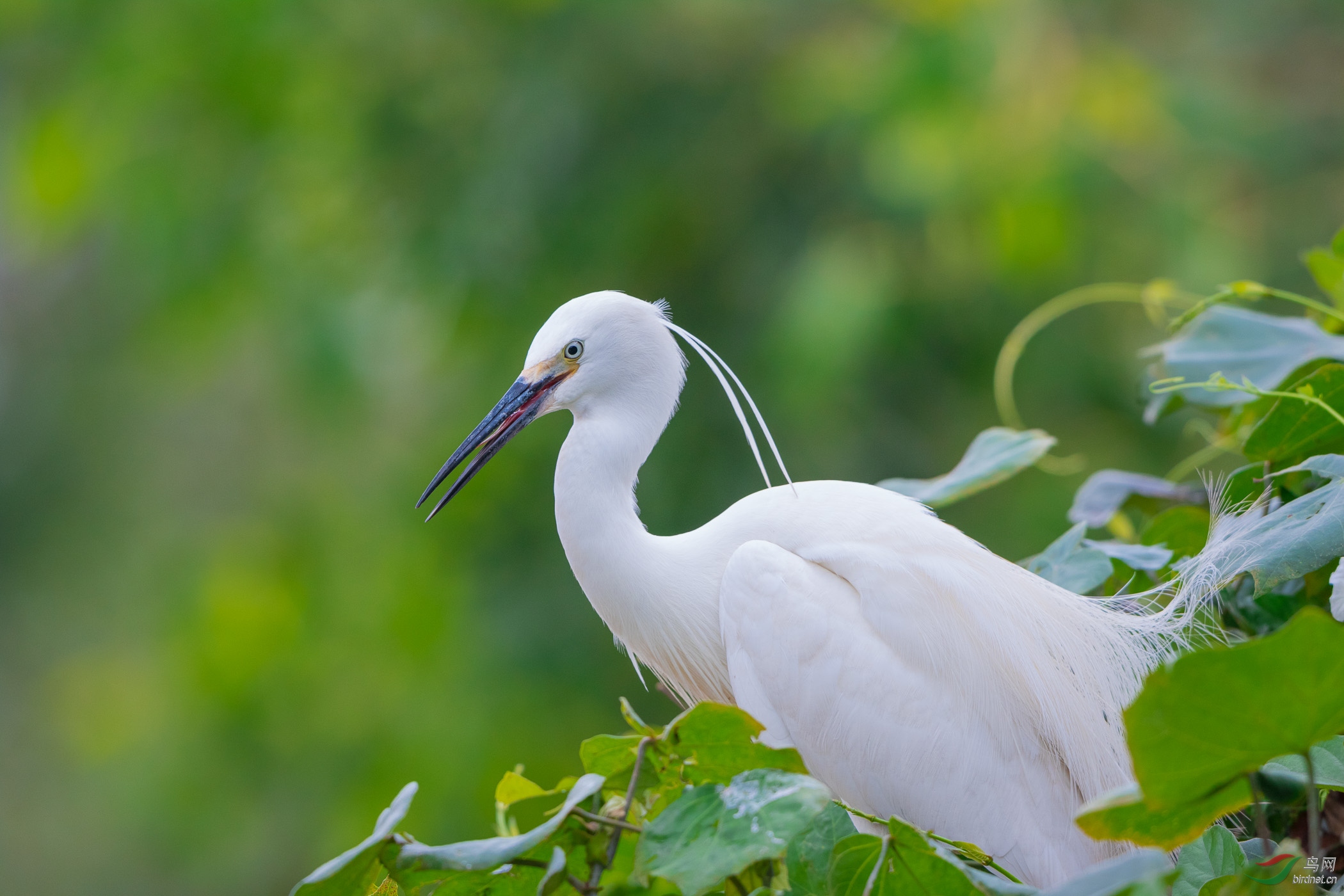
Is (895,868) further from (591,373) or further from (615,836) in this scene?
(591,373)

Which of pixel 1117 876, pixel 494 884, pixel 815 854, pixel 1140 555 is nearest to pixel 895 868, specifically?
pixel 815 854

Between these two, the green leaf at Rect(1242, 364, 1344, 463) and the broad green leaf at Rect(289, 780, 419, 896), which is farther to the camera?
the green leaf at Rect(1242, 364, 1344, 463)

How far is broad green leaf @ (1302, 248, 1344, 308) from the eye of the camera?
116cm

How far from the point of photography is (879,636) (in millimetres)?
1174

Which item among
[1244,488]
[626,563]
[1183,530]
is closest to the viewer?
[1244,488]

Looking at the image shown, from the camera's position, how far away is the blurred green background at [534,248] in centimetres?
346

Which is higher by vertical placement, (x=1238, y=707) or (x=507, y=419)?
(x=507, y=419)

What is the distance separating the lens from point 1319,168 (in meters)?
4.05

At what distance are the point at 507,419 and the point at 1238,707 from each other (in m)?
0.89

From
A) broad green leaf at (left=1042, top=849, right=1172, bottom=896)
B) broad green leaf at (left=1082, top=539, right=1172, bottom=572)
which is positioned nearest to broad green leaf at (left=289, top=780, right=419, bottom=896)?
broad green leaf at (left=1042, top=849, right=1172, bottom=896)

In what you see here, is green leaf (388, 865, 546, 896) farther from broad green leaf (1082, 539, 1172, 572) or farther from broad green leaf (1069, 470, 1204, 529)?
broad green leaf (1069, 470, 1204, 529)

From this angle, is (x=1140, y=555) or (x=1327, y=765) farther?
(x=1140, y=555)

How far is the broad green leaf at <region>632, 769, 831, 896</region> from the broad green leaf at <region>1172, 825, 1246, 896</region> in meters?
0.29

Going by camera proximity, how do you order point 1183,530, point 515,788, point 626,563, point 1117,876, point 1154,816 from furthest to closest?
point 626,563
point 1183,530
point 515,788
point 1154,816
point 1117,876
